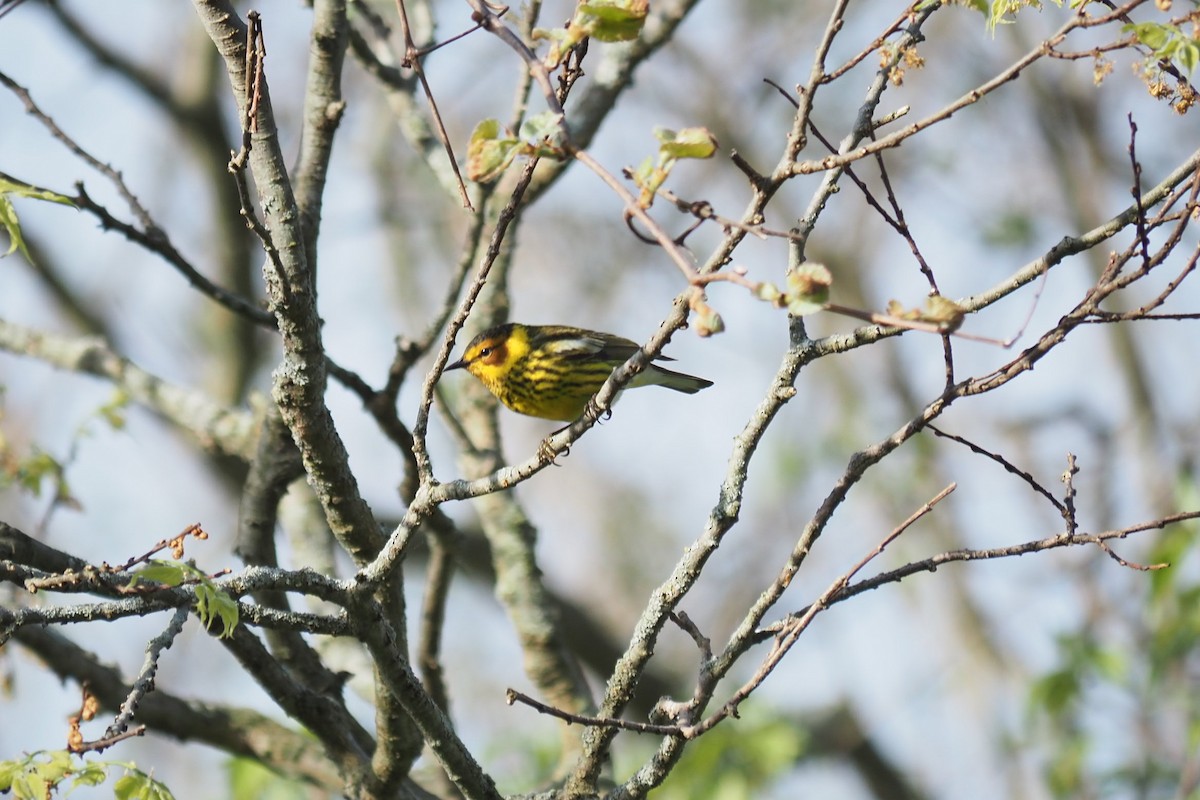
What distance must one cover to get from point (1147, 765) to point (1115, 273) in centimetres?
519

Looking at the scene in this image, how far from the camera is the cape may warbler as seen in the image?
596 cm

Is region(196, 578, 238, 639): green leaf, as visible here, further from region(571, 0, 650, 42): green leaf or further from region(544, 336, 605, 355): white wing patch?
region(544, 336, 605, 355): white wing patch

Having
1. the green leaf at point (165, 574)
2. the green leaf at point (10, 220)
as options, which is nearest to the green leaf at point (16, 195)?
the green leaf at point (10, 220)

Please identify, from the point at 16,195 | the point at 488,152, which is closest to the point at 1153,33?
the point at 488,152

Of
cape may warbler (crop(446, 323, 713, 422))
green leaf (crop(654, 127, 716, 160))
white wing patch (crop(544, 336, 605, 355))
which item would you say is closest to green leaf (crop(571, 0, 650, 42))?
green leaf (crop(654, 127, 716, 160))

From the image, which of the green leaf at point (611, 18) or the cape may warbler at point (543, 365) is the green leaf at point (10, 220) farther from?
the cape may warbler at point (543, 365)

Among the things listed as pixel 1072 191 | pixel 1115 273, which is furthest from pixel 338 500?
pixel 1072 191

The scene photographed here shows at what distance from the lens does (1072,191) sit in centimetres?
1135

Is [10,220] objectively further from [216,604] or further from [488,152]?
[488,152]

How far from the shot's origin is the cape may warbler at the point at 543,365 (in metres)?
5.96

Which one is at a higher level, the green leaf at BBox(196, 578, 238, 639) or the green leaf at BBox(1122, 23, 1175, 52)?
the green leaf at BBox(1122, 23, 1175, 52)

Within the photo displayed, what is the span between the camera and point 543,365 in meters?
6.02

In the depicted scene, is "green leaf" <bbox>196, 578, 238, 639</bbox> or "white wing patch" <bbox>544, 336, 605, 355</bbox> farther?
"white wing patch" <bbox>544, 336, 605, 355</bbox>

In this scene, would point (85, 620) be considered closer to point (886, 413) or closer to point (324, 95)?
point (324, 95)
